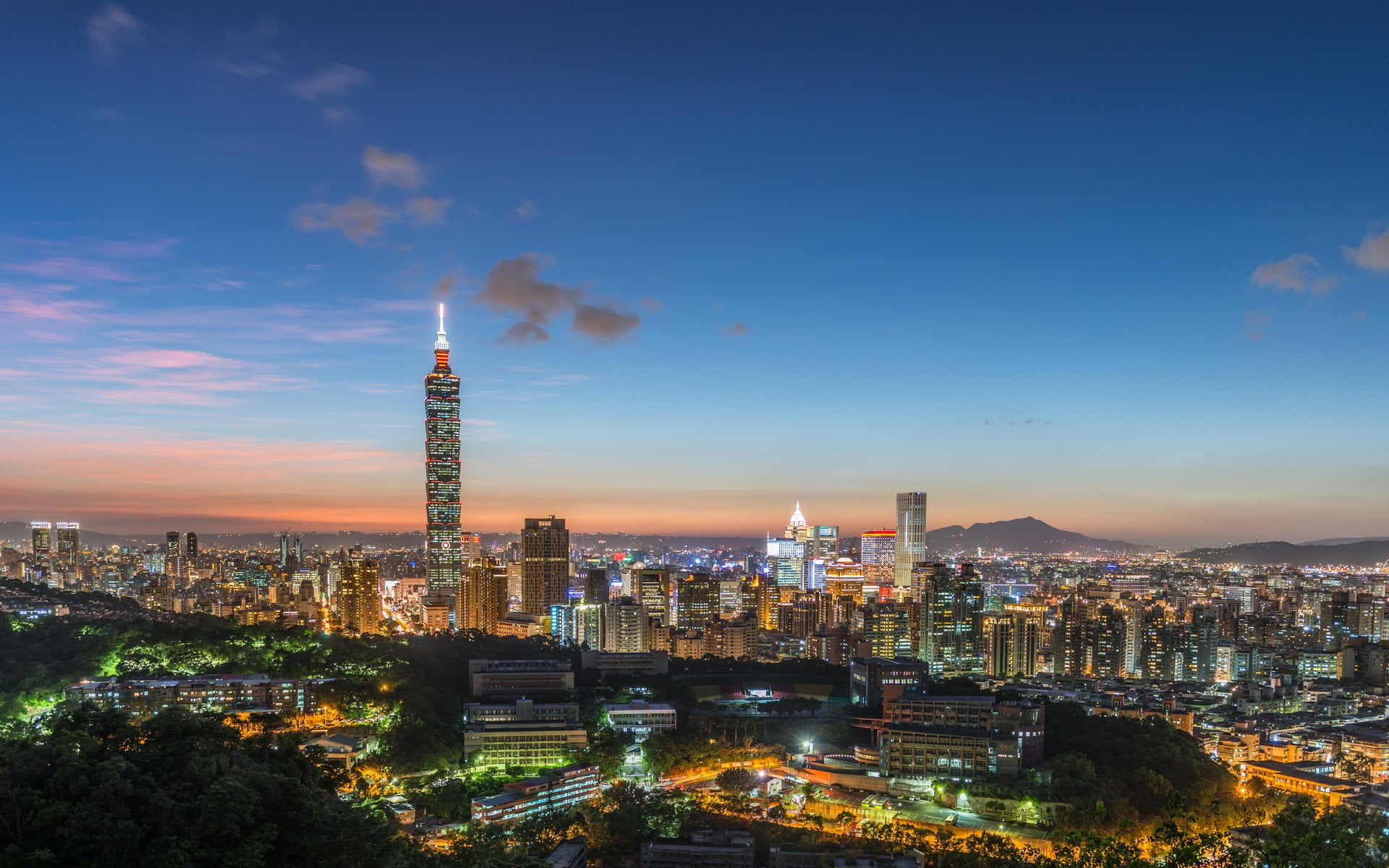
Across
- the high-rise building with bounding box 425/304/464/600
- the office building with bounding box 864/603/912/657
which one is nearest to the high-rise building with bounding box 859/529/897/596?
the office building with bounding box 864/603/912/657

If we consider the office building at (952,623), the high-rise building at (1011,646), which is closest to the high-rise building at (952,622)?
the office building at (952,623)

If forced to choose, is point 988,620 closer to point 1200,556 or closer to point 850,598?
point 850,598

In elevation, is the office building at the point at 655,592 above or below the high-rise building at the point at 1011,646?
above

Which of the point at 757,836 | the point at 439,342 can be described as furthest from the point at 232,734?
the point at 439,342

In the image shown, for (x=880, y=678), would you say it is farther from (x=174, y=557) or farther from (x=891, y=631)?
(x=174, y=557)

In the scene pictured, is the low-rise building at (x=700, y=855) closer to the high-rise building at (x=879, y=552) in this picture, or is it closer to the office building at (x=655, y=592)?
the office building at (x=655, y=592)

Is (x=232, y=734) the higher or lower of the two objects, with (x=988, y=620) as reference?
higher
